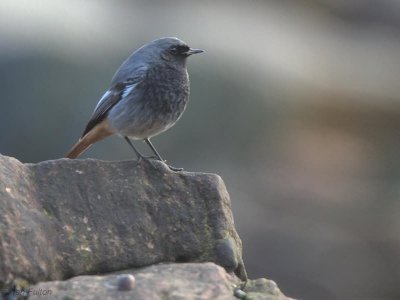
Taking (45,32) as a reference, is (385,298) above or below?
below

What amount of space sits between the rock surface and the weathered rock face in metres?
0.20

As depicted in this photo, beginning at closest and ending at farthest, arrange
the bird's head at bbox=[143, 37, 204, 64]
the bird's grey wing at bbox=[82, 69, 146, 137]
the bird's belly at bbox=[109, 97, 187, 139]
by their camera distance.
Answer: the bird's belly at bbox=[109, 97, 187, 139] < the bird's grey wing at bbox=[82, 69, 146, 137] < the bird's head at bbox=[143, 37, 204, 64]

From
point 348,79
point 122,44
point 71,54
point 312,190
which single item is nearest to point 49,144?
point 71,54

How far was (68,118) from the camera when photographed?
45.2 ft

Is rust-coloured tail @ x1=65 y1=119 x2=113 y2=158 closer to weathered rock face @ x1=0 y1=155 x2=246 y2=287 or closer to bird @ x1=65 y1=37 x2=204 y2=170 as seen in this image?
bird @ x1=65 y1=37 x2=204 y2=170

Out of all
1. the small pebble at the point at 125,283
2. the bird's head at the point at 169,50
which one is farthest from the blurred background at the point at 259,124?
the small pebble at the point at 125,283

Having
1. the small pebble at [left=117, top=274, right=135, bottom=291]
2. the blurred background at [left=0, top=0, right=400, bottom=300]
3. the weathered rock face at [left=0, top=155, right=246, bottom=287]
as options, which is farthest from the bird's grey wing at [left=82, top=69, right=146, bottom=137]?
the blurred background at [left=0, top=0, right=400, bottom=300]

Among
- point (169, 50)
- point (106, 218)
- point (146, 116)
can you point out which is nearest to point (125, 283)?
point (106, 218)

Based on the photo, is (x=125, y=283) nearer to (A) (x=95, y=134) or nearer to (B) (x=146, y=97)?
(B) (x=146, y=97)

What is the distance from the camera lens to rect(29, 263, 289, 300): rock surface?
5211 mm

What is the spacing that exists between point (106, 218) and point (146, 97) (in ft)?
6.32

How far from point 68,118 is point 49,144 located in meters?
0.49

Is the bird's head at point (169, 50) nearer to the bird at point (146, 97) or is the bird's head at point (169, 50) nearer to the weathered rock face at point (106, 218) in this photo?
the bird at point (146, 97)

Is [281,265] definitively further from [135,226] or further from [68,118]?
[135,226]
